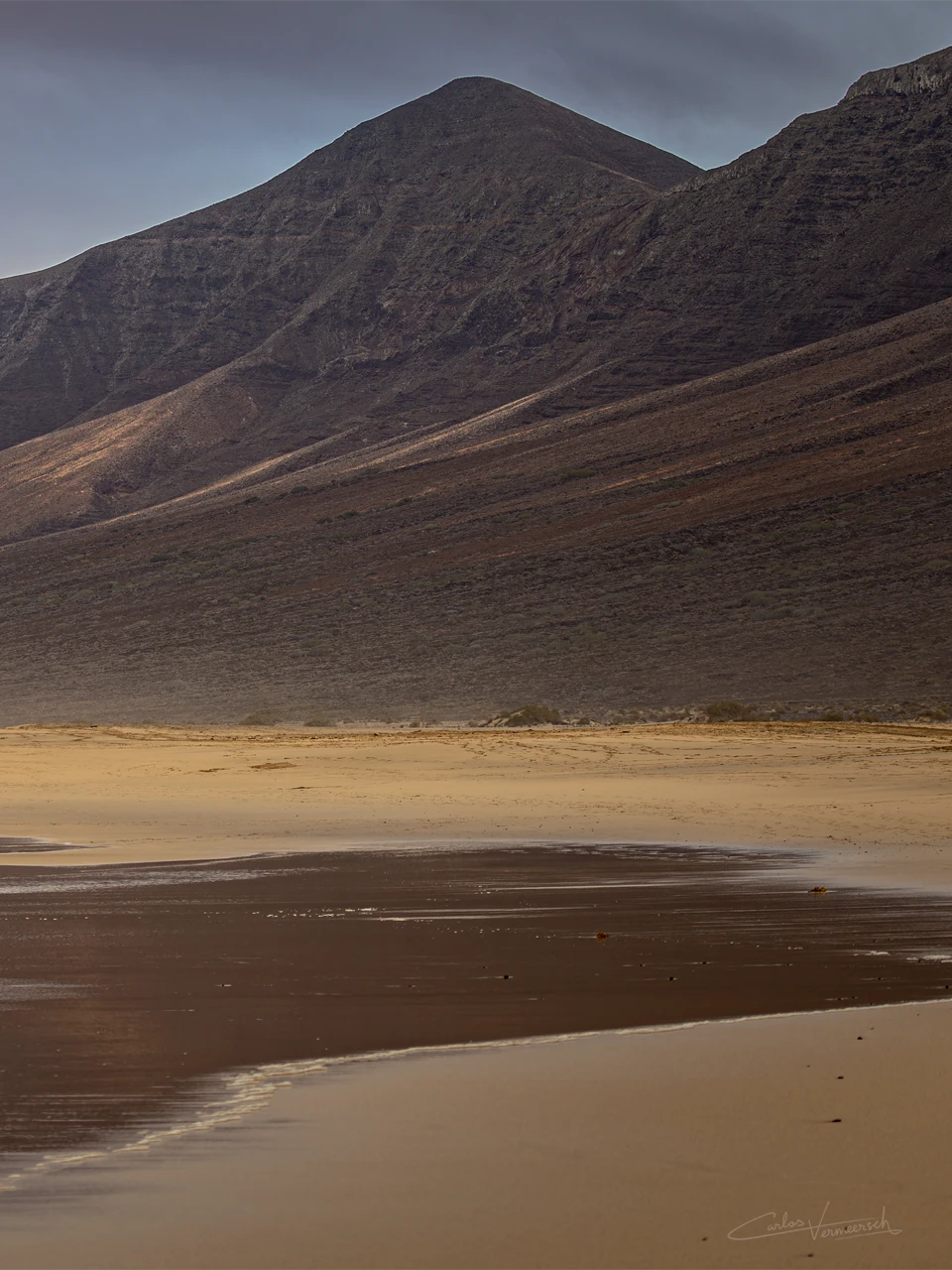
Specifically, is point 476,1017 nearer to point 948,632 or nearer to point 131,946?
point 131,946

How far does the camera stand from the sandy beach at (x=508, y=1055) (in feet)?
12.8

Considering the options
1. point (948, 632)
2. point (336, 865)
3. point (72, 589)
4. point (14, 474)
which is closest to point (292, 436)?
point (14, 474)

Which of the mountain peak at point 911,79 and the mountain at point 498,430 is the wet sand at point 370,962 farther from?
the mountain peak at point 911,79

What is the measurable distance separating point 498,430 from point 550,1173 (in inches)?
3092

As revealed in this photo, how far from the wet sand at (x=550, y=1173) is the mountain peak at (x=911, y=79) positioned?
336ft

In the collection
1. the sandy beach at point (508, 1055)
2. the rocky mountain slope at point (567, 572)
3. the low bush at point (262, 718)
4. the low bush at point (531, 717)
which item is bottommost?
the low bush at point (531, 717)

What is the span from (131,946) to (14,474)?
4175 inches

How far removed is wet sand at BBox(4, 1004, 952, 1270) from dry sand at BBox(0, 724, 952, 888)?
627 centimetres

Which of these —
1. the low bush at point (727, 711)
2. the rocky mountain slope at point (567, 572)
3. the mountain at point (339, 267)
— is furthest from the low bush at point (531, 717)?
the mountain at point (339, 267)

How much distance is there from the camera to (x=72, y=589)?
66750mm

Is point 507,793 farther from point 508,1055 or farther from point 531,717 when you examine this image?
point 531,717

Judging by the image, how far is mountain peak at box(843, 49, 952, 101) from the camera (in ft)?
314

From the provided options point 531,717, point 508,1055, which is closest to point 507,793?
point 508,1055

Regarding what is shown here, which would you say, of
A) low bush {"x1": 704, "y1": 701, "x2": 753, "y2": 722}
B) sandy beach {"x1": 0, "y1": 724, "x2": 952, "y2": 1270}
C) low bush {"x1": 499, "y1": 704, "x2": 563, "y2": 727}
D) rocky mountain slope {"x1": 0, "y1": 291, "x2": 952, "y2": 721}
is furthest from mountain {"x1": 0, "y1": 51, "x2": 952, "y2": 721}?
sandy beach {"x1": 0, "y1": 724, "x2": 952, "y2": 1270}
